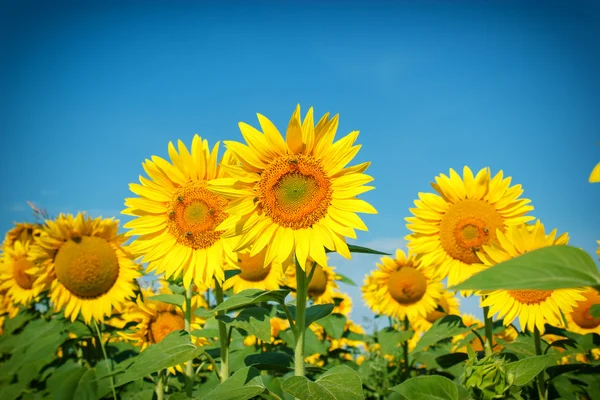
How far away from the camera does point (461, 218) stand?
438 cm

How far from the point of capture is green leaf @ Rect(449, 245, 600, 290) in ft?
4.00

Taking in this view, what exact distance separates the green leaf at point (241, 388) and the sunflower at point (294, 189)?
0.60m

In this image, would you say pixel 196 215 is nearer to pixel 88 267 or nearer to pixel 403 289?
pixel 88 267

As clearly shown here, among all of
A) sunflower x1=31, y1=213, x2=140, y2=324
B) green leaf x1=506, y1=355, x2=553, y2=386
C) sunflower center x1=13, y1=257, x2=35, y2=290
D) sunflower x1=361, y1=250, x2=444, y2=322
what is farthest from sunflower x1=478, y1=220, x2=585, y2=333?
sunflower center x1=13, y1=257, x2=35, y2=290

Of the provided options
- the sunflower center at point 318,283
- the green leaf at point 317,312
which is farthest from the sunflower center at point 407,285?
the green leaf at point 317,312

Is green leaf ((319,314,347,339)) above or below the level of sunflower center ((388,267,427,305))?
below

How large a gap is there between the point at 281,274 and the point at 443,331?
1.31m

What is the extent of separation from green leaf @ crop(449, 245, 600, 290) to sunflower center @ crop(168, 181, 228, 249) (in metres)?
2.28

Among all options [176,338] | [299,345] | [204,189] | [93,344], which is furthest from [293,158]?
[93,344]

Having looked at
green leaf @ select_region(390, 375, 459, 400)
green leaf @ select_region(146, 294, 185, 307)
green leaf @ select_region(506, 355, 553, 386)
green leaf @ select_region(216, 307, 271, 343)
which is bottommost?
green leaf @ select_region(390, 375, 459, 400)

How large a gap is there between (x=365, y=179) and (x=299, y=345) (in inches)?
36.4

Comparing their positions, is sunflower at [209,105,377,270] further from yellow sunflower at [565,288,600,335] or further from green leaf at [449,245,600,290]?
yellow sunflower at [565,288,600,335]

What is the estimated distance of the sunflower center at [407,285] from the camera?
6445mm

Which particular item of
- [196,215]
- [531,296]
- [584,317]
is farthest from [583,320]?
[196,215]
